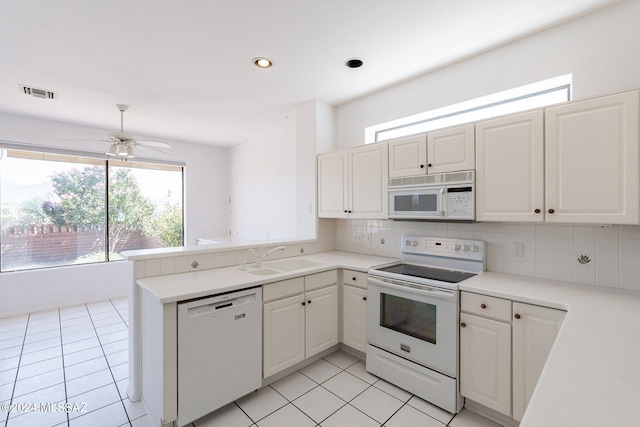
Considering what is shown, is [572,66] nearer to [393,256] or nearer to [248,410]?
[393,256]

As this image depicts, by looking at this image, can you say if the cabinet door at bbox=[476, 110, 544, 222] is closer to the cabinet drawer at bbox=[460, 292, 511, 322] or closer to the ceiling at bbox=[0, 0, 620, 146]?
the cabinet drawer at bbox=[460, 292, 511, 322]

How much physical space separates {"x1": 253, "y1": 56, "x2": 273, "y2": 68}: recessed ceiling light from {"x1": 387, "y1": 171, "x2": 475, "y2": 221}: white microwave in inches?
61.5

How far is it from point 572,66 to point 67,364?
16.0 ft

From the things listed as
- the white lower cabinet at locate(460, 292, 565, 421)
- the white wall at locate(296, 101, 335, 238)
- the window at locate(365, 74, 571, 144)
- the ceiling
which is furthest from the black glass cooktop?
the ceiling

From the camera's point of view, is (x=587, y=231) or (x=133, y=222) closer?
(x=587, y=231)

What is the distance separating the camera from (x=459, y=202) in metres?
2.27

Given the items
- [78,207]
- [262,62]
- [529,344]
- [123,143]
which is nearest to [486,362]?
[529,344]

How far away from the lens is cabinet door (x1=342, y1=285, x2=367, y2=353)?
2602 mm

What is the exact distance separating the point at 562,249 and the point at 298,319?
6.83ft

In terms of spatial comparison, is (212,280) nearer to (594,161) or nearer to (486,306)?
(486,306)

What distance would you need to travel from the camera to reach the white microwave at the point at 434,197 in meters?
2.23

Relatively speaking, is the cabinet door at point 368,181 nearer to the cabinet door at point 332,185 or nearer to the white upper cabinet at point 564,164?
the cabinet door at point 332,185

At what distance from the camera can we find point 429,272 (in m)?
2.47

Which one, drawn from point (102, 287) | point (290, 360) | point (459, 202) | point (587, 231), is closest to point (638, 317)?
point (587, 231)
